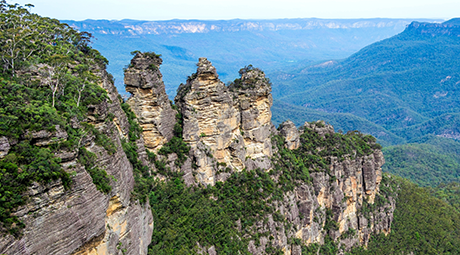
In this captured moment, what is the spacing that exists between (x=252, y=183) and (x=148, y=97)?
16.8 m

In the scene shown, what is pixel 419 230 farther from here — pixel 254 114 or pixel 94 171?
pixel 94 171

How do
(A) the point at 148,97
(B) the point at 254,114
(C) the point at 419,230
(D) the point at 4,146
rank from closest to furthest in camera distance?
(D) the point at 4,146 < (A) the point at 148,97 < (B) the point at 254,114 < (C) the point at 419,230

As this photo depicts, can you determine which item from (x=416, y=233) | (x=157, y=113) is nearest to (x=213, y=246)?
(x=157, y=113)

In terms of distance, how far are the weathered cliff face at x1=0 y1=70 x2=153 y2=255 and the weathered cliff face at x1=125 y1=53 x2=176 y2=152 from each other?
10.1 metres

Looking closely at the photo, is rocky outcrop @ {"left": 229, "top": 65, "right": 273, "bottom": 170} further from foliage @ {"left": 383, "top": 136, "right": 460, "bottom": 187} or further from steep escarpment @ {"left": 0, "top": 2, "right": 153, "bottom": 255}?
foliage @ {"left": 383, "top": 136, "right": 460, "bottom": 187}

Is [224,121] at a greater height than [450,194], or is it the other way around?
[224,121]

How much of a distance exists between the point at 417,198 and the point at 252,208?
4692 cm

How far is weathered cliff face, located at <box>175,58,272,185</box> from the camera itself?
40812 millimetres

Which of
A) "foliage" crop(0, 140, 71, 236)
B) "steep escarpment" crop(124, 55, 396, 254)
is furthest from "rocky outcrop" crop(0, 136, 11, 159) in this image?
"steep escarpment" crop(124, 55, 396, 254)

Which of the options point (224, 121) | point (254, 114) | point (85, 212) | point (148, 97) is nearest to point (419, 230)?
point (254, 114)

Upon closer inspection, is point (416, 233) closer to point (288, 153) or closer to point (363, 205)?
point (363, 205)

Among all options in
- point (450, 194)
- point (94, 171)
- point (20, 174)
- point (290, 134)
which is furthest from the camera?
point (450, 194)

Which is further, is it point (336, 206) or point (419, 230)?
point (419, 230)

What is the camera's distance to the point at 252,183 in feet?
143
